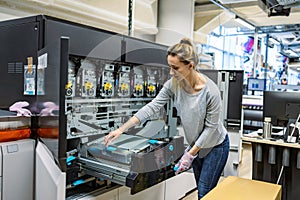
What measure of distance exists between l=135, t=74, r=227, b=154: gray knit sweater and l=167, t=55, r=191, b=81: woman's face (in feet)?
0.31

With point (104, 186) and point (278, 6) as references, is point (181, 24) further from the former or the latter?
point (104, 186)

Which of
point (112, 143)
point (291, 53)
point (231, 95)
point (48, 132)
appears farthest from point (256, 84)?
point (48, 132)

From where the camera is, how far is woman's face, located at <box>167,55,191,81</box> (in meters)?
1.94

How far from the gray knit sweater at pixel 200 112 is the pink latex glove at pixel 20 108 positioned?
2.48 ft

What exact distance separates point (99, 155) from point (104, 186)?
0.35m

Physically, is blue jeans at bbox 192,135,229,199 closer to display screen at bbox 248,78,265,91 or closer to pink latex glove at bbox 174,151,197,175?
pink latex glove at bbox 174,151,197,175

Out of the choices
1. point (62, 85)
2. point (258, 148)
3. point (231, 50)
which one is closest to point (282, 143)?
point (258, 148)

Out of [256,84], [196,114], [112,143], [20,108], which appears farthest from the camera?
[256,84]

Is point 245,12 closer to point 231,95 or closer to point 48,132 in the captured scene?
point 231,95

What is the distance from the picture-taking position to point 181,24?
13.7 feet

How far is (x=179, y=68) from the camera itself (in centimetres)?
196

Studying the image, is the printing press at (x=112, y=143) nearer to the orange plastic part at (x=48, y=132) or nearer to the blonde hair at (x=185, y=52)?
the orange plastic part at (x=48, y=132)

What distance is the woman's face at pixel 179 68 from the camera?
1.94 m

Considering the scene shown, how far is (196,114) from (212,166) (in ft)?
1.30
